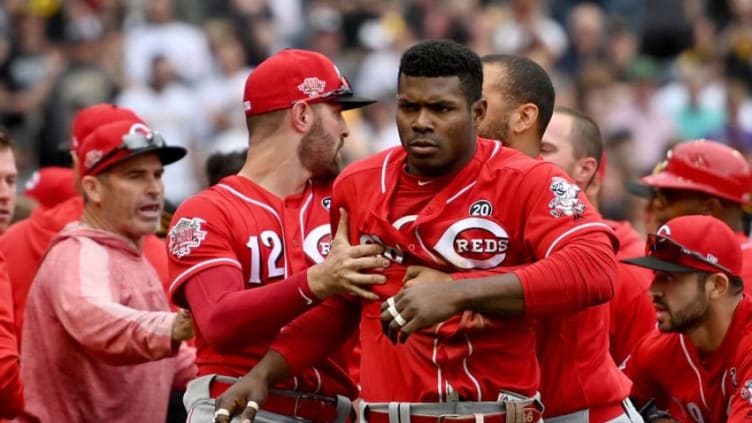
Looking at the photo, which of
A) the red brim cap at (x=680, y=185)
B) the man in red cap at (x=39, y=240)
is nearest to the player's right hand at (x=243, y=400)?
the man in red cap at (x=39, y=240)

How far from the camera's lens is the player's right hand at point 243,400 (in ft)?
18.0

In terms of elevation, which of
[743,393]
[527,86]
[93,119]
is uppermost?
[527,86]

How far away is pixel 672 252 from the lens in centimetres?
632

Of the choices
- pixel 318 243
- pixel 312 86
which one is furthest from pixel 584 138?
pixel 318 243

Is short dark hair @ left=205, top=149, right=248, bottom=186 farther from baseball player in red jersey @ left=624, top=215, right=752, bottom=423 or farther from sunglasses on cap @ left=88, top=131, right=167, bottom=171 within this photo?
baseball player in red jersey @ left=624, top=215, right=752, bottom=423

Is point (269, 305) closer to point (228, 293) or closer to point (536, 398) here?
point (228, 293)

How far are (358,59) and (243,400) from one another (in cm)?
1148

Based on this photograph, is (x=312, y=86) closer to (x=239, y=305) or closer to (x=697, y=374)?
(x=239, y=305)

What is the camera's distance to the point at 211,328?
5.54 meters

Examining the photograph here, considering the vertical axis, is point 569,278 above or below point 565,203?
below

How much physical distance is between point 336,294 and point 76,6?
475 inches

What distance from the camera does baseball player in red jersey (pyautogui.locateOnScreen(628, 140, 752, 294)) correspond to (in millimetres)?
7512

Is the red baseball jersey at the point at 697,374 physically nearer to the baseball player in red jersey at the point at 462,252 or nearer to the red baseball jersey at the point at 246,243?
the baseball player in red jersey at the point at 462,252

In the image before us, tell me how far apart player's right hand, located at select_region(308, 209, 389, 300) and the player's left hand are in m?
0.24
